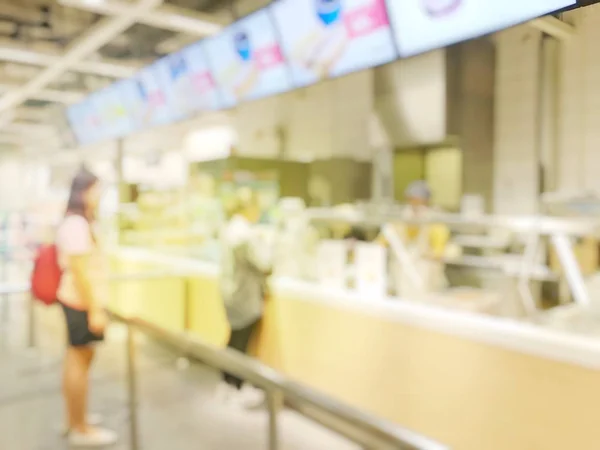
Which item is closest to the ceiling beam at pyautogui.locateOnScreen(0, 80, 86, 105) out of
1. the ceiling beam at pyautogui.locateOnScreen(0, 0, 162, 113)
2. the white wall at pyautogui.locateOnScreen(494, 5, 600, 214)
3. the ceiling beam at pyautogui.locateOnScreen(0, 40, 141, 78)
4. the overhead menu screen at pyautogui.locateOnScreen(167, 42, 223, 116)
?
the ceiling beam at pyautogui.locateOnScreen(0, 0, 162, 113)

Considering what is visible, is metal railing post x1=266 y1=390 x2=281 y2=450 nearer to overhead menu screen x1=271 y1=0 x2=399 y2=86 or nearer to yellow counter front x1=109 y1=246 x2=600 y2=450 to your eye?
yellow counter front x1=109 y1=246 x2=600 y2=450

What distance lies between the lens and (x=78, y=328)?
10.1 ft

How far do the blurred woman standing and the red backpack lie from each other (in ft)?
0.12

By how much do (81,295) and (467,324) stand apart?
6.55 feet

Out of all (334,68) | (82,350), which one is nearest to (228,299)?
(82,350)

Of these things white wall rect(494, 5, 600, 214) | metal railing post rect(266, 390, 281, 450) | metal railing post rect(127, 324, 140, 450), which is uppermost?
white wall rect(494, 5, 600, 214)

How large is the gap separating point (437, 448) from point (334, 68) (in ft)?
7.83

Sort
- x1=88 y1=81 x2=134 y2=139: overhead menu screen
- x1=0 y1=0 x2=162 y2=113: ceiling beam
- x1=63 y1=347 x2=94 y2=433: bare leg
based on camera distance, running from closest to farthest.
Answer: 1. x1=63 y1=347 x2=94 y2=433: bare leg
2. x1=0 y1=0 x2=162 y2=113: ceiling beam
3. x1=88 y1=81 x2=134 y2=139: overhead menu screen

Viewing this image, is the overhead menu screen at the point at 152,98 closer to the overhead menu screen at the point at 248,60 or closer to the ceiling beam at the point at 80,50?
the ceiling beam at the point at 80,50

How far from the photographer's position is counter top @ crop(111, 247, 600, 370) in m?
2.24

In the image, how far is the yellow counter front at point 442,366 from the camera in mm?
2250

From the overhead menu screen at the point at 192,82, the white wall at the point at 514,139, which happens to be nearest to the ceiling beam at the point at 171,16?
the overhead menu screen at the point at 192,82

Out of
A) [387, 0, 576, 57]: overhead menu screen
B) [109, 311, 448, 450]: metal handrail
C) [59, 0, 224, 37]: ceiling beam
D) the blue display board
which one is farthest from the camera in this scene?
the blue display board

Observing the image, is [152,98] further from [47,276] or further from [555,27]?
[555,27]
